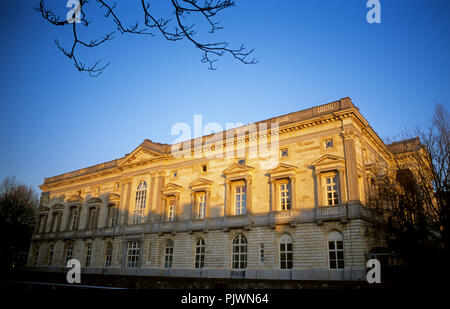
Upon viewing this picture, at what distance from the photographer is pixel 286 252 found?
24781 mm

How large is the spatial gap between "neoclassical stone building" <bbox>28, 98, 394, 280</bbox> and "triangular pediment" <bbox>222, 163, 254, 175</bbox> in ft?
0.29

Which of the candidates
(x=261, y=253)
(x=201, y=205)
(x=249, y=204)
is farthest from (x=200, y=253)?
(x=249, y=204)

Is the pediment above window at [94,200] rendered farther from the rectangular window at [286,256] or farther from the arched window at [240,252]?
the rectangular window at [286,256]

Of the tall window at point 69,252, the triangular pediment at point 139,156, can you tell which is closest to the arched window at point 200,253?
the triangular pediment at point 139,156

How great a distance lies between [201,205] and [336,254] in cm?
1303

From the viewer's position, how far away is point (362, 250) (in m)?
21.7

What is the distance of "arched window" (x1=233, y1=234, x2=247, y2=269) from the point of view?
26.6 meters

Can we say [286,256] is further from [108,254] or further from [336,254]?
[108,254]

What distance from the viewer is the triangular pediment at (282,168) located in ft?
85.1

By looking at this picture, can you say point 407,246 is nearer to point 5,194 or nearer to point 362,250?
point 362,250

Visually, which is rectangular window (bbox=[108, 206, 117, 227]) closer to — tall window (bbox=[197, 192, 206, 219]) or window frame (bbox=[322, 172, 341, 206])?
tall window (bbox=[197, 192, 206, 219])

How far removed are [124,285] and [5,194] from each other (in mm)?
36618
